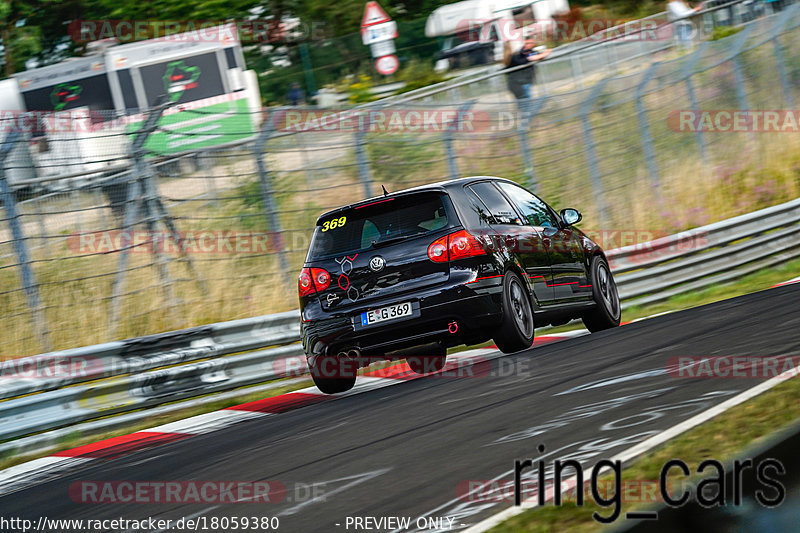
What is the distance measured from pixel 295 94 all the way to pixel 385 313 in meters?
22.6

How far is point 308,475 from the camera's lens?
16.5 feet

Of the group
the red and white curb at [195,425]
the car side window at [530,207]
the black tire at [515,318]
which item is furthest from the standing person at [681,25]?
the black tire at [515,318]

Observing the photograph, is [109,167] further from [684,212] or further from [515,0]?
[515,0]

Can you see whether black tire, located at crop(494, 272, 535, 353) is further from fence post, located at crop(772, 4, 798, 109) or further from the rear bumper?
fence post, located at crop(772, 4, 798, 109)

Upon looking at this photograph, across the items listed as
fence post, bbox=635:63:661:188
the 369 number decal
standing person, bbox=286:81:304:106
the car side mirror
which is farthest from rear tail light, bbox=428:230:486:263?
standing person, bbox=286:81:304:106

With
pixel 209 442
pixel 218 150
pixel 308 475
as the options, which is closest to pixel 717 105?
pixel 218 150

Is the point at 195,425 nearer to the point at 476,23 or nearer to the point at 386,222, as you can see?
the point at 386,222

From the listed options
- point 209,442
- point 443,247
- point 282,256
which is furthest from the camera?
point 282,256

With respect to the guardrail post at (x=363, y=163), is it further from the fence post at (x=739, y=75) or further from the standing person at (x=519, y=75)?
the fence post at (x=739, y=75)

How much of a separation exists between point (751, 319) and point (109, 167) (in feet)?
21.1

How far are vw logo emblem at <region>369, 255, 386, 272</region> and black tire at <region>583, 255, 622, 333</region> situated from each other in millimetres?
2895

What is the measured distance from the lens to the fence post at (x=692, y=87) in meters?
19.2

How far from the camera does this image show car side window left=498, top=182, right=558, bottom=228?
9516 millimetres

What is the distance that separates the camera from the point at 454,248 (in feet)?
26.6
